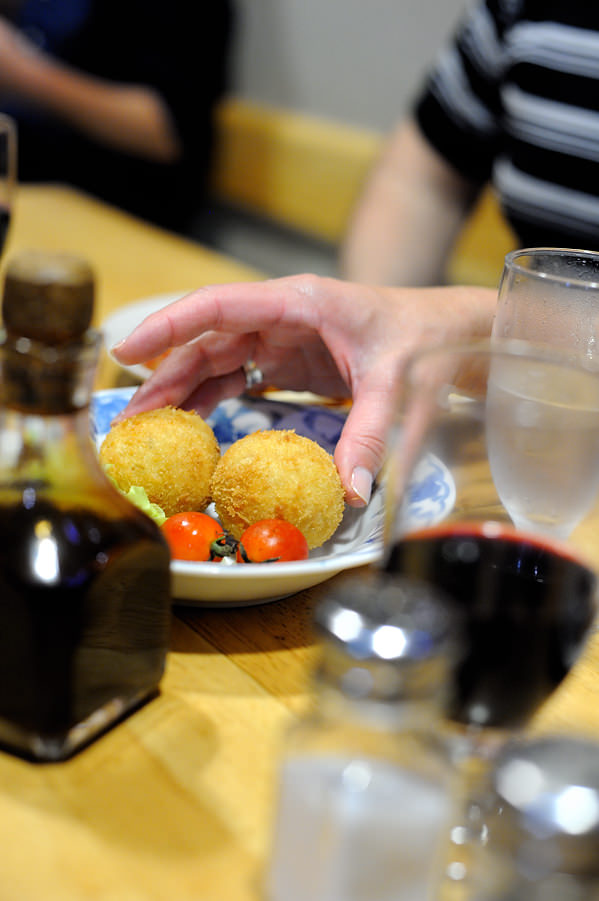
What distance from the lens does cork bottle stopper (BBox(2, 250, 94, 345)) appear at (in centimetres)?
43

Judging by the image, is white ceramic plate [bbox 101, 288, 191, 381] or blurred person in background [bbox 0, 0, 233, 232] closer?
white ceramic plate [bbox 101, 288, 191, 381]

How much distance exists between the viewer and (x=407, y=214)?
168cm

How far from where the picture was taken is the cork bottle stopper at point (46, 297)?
0.43 meters

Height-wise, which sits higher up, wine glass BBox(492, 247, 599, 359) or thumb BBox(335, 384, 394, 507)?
wine glass BBox(492, 247, 599, 359)

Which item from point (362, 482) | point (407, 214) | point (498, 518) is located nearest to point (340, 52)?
point (407, 214)

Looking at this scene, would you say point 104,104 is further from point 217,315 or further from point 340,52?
point 217,315

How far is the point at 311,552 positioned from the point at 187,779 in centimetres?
28

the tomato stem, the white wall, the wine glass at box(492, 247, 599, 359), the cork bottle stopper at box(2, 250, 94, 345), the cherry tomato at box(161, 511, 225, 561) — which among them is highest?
the cork bottle stopper at box(2, 250, 94, 345)

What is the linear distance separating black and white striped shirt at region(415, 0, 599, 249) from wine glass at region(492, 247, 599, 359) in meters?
0.69

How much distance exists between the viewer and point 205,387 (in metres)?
0.92

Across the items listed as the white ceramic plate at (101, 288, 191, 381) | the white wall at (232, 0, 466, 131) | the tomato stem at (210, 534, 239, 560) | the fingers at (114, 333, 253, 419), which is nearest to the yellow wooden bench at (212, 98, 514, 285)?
the white wall at (232, 0, 466, 131)

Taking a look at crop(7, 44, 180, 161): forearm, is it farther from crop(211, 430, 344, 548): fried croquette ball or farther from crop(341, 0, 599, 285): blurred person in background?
crop(211, 430, 344, 548): fried croquette ball

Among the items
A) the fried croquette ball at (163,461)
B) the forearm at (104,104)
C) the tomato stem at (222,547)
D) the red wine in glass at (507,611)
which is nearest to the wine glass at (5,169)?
the fried croquette ball at (163,461)

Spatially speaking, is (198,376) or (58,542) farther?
(198,376)
